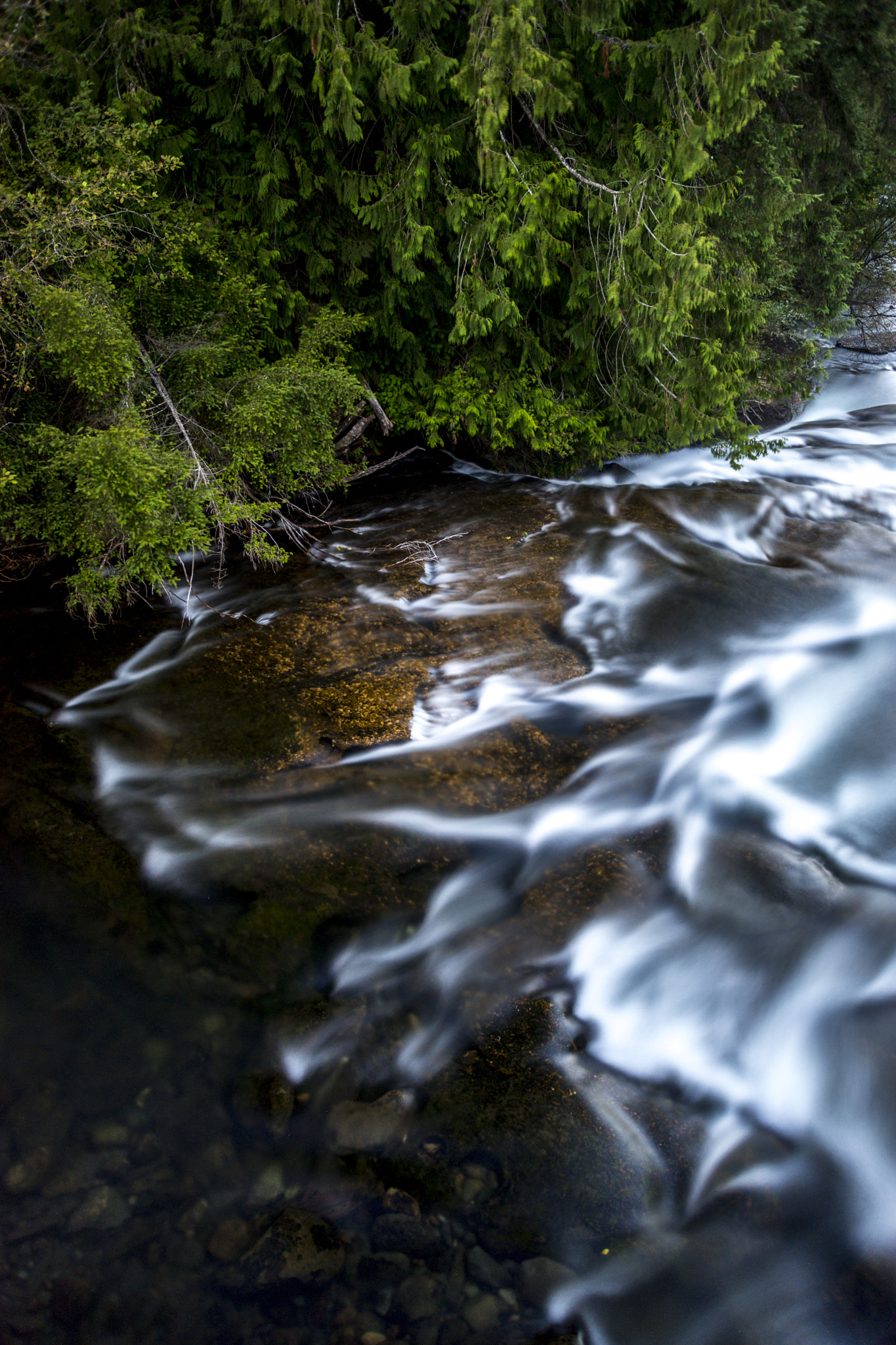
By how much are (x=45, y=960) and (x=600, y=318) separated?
7709 mm

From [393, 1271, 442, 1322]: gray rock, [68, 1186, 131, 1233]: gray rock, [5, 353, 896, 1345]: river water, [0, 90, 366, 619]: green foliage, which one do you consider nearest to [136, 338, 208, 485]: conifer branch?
[0, 90, 366, 619]: green foliage

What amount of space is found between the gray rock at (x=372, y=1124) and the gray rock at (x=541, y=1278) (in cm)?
58

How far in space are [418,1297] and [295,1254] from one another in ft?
1.43

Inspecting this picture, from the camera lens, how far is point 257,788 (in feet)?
14.2

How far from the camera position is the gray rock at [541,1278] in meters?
2.40

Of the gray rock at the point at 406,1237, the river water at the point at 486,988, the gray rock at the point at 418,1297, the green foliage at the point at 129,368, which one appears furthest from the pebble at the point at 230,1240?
the green foliage at the point at 129,368

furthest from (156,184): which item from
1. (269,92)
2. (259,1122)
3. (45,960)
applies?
(259,1122)

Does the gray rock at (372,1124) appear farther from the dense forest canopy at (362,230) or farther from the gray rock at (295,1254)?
the dense forest canopy at (362,230)

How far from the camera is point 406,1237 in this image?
2523 millimetres

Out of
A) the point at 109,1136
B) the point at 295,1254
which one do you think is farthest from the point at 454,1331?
the point at 109,1136

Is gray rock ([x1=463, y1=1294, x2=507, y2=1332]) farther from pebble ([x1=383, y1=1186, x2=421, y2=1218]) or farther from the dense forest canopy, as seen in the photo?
the dense forest canopy

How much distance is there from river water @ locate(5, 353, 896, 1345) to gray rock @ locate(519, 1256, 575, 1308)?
11 mm

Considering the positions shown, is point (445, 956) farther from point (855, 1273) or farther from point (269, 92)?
point (269, 92)

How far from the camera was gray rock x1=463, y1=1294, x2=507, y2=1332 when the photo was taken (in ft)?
7.65
